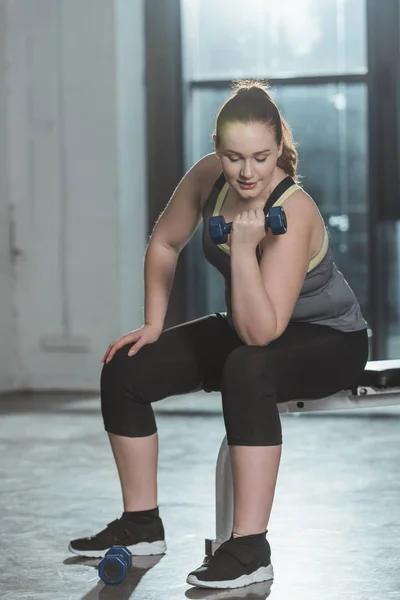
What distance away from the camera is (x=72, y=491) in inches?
117

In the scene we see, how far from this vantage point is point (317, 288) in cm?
215

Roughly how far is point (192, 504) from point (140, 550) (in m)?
0.55

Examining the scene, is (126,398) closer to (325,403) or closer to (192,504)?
(325,403)

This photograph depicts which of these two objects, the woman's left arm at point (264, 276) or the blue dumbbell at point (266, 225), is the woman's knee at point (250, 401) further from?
the blue dumbbell at point (266, 225)

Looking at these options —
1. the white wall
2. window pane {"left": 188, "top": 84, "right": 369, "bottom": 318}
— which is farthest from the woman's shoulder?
window pane {"left": 188, "top": 84, "right": 369, "bottom": 318}

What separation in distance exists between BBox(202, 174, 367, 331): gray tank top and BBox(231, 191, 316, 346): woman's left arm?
0.31 ft

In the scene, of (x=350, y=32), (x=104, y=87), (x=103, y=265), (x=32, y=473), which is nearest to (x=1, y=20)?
(x=104, y=87)

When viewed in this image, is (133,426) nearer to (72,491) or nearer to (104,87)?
(72,491)

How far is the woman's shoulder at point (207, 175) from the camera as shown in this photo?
2250 millimetres

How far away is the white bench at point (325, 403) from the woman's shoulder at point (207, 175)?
1.25 feet

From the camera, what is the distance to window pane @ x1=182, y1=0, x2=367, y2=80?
5152 mm

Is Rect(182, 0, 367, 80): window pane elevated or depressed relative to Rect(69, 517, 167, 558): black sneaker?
elevated

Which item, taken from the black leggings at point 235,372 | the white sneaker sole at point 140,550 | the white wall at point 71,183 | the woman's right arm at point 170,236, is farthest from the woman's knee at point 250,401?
Answer: the white wall at point 71,183

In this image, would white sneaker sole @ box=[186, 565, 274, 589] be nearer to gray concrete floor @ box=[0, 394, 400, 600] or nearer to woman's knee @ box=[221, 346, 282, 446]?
gray concrete floor @ box=[0, 394, 400, 600]
